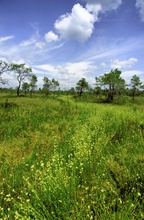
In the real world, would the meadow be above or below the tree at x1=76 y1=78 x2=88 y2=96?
below

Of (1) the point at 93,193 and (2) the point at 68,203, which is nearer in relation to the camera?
(2) the point at 68,203

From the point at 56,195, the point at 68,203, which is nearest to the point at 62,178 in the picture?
the point at 56,195

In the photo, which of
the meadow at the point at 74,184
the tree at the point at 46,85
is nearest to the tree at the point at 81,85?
the tree at the point at 46,85

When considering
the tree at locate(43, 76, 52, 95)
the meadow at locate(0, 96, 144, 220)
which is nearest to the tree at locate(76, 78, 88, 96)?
the tree at locate(43, 76, 52, 95)

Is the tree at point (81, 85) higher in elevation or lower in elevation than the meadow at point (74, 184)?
higher

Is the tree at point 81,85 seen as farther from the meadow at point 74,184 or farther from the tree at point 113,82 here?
the meadow at point 74,184

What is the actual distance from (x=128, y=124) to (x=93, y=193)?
597 cm

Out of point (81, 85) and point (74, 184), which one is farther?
point (81, 85)

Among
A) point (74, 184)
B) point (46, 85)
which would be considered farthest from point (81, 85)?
point (74, 184)

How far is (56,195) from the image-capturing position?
3309 mm

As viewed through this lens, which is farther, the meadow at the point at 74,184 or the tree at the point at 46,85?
the tree at the point at 46,85

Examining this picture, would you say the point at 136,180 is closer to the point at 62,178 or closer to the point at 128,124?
the point at 62,178

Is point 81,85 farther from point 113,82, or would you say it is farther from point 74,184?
point 74,184

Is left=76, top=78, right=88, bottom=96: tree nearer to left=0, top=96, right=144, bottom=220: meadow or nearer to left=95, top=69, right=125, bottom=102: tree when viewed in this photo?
left=95, top=69, right=125, bottom=102: tree
